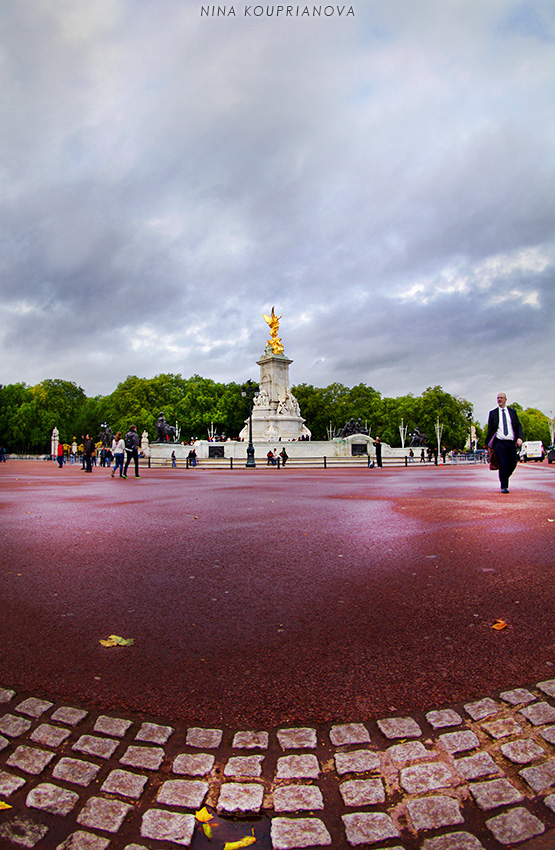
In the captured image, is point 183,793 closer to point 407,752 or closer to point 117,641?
point 407,752

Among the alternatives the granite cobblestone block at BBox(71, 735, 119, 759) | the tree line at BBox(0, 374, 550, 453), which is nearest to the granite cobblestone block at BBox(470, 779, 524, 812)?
the granite cobblestone block at BBox(71, 735, 119, 759)

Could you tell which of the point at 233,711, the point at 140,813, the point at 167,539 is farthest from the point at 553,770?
the point at 167,539

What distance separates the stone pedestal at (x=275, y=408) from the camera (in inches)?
2121

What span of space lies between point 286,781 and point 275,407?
2076 inches

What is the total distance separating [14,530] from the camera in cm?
780

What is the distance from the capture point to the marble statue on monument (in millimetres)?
53875

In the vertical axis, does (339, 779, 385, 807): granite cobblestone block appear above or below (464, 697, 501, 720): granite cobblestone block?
below

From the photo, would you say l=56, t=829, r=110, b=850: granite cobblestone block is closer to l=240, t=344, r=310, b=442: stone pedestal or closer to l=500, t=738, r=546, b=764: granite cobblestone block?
l=500, t=738, r=546, b=764: granite cobblestone block

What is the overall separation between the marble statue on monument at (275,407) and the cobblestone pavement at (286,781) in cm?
4975

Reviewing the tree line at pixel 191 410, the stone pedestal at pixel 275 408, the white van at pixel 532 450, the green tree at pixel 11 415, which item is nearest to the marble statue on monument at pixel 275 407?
the stone pedestal at pixel 275 408

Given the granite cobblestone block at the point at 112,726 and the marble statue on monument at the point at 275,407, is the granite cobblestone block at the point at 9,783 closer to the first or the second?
the granite cobblestone block at the point at 112,726

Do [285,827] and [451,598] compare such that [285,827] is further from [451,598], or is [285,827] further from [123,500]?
[123,500]

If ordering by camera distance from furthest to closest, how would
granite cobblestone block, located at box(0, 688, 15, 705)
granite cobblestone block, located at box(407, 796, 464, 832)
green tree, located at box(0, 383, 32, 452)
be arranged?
green tree, located at box(0, 383, 32, 452)
granite cobblestone block, located at box(0, 688, 15, 705)
granite cobblestone block, located at box(407, 796, 464, 832)

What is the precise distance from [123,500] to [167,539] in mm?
5720
